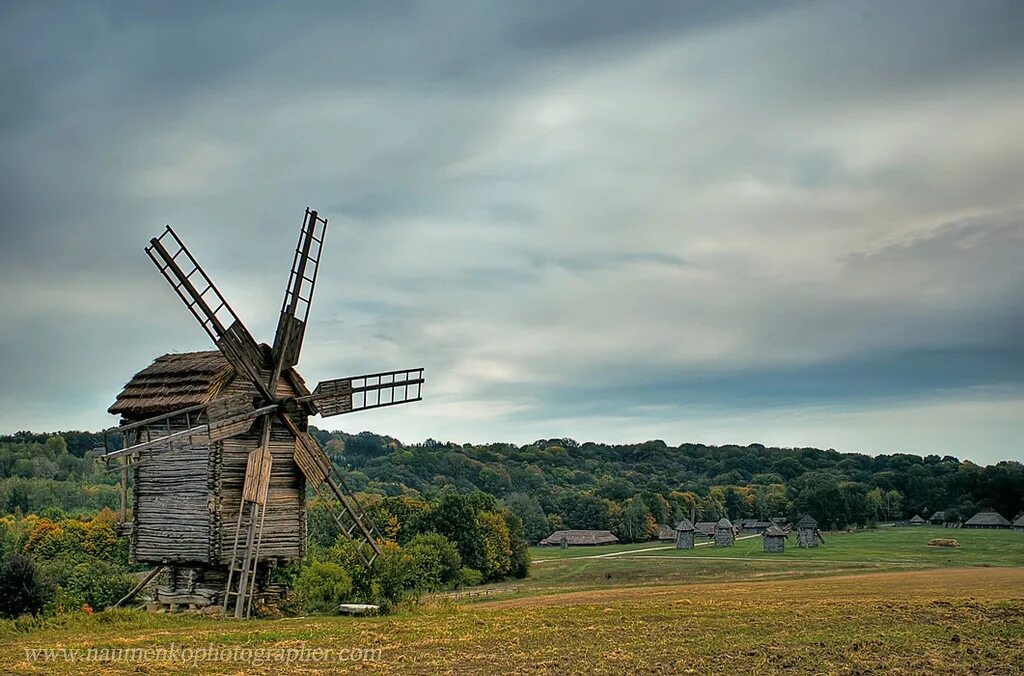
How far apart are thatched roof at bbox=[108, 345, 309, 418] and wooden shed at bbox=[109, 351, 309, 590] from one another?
0.03 meters

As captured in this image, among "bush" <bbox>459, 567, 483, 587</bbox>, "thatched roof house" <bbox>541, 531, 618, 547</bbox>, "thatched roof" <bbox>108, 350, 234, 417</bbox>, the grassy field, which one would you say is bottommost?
"bush" <bbox>459, 567, 483, 587</bbox>

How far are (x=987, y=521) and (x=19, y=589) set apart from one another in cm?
12496

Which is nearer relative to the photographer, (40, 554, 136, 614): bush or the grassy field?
the grassy field

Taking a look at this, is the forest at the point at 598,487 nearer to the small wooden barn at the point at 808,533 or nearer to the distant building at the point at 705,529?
the distant building at the point at 705,529

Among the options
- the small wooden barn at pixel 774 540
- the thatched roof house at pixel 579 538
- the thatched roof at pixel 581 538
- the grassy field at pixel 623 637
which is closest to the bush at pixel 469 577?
the grassy field at pixel 623 637

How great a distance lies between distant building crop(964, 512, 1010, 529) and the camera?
122 m

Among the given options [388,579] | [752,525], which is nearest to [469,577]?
[388,579]

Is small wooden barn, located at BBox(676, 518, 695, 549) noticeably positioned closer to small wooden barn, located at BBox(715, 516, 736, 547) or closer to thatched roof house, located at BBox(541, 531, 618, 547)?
small wooden barn, located at BBox(715, 516, 736, 547)

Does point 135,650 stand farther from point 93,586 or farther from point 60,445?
point 60,445

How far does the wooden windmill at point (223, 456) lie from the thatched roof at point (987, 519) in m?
114

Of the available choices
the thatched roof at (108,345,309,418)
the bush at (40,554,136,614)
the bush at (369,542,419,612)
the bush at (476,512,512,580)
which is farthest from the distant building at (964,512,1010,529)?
the thatched roof at (108,345,309,418)

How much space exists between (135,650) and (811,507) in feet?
421

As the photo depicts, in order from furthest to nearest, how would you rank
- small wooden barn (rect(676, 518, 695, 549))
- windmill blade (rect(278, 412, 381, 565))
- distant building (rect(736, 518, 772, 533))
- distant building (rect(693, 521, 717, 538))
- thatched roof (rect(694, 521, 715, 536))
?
1. distant building (rect(736, 518, 772, 533))
2. thatched roof (rect(694, 521, 715, 536))
3. distant building (rect(693, 521, 717, 538))
4. small wooden barn (rect(676, 518, 695, 549))
5. windmill blade (rect(278, 412, 381, 565))

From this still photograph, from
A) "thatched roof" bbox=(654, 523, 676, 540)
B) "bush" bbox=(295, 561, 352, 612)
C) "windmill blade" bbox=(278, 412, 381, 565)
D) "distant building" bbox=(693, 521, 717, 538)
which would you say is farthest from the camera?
"distant building" bbox=(693, 521, 717, 538)
